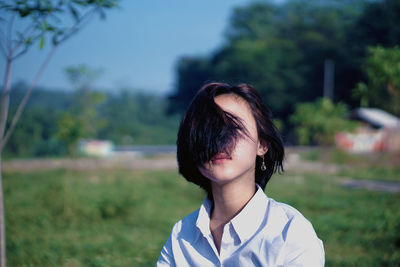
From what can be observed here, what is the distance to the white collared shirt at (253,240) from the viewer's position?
3.71 feet

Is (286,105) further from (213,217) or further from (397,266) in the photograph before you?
(213,217)

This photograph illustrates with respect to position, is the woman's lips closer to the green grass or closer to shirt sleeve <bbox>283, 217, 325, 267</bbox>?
shirt sleeve <bbox>283, 217, 325, 267</bbox>

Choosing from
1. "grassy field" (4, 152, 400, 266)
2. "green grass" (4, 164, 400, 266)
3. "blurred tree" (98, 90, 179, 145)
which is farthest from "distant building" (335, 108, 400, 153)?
"green grass" (4, 164, 400, 266)

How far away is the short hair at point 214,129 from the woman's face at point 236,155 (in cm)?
2

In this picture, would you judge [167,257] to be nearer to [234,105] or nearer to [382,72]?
[234,105]

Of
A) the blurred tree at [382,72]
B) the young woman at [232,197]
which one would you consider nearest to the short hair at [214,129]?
the young woman at [232,197]

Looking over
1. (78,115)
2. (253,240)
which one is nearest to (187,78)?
(78,115)

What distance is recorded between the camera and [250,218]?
1.27 m

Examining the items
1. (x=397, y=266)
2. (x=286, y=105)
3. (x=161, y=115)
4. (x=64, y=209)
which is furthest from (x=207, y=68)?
(x=397, y=266)

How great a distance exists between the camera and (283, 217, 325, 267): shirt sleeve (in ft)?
3.63

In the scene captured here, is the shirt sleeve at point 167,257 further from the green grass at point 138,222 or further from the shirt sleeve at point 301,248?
the green grass at point 138,222

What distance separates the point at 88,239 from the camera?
4746 mm

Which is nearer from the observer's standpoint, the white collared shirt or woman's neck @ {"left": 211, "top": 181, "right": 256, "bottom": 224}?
the white collared shirt

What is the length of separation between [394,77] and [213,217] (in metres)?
4.09
